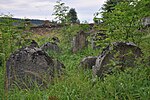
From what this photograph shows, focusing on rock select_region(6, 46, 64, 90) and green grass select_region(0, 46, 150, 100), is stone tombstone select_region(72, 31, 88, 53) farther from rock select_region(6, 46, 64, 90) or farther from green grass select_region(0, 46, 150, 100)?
green grass select_region(0, 46, 150, 100)

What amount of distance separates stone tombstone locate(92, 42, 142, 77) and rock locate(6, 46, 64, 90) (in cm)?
67

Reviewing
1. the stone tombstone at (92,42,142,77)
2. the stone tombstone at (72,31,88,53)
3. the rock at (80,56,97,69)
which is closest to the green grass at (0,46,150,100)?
the stone tombstone at (92,42,142,77)

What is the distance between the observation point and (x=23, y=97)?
456 cm

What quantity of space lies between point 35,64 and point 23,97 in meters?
1.41

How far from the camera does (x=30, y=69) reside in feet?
19.4

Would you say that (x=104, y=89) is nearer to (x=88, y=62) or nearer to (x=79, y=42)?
(x=88, y=62)

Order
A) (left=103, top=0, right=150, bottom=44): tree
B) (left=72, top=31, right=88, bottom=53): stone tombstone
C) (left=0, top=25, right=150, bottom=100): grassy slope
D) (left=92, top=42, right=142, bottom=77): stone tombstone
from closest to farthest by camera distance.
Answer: (left=0, top=25, right=150, bottom=100): grassy slope < (left=92, top=42, right=142, bottom=77): stone tombstone < (left=103, top=0, right=150, bottom=44): tree < (left=72, top=31, right=88, bottom=53): stone tombstone

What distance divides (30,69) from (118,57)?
4.86 ft

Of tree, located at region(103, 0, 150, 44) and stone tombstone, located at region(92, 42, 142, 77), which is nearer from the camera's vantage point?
stone tombstone, located at region(92, 42, 142, 77)

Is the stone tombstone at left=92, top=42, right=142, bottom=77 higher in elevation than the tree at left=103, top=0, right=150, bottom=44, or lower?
lower

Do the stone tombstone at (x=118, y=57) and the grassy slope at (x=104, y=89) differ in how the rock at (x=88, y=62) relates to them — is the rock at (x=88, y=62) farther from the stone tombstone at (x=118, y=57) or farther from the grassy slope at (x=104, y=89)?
the grassy slope at (x=104, y=89)

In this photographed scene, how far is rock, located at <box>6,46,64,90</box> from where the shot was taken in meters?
5.56

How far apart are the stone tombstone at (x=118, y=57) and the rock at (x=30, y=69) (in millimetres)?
672

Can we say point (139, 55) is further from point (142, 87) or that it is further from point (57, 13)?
Answer: point (57, 13)
